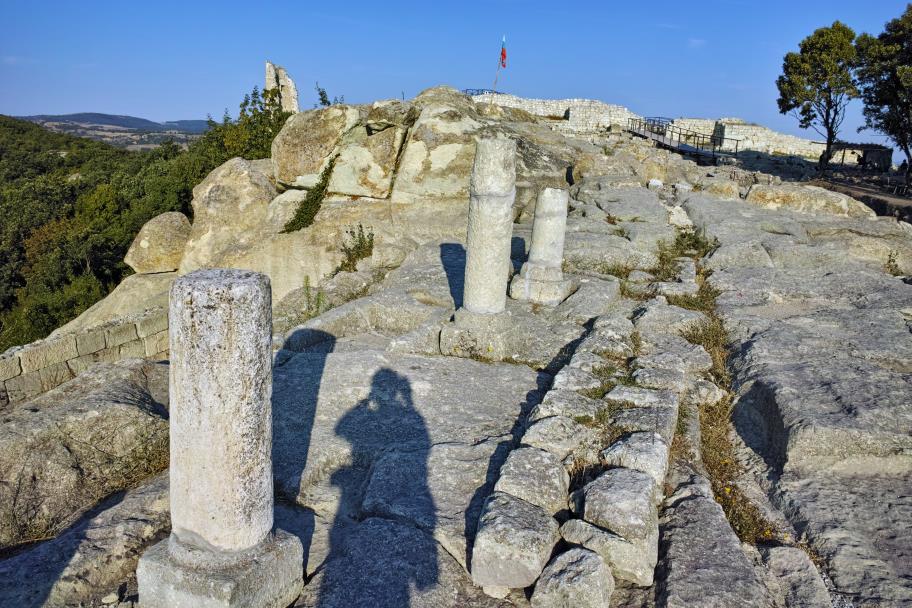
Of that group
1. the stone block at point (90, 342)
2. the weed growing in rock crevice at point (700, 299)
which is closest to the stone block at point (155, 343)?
the stone block at point (90, 342)

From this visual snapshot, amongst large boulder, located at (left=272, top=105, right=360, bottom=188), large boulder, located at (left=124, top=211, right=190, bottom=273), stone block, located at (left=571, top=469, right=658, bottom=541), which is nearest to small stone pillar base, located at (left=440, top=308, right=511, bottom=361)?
stone block, located at (left=571, top=469, right=658, bottom=541)

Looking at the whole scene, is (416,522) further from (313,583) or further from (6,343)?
(6,343)

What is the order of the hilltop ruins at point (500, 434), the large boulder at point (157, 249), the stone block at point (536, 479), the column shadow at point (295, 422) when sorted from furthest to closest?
1. the large boulder at point (157, 249)
2. the column shadow at point (295, 422)
3. the stone block at point (536, 479)
4. the hilltop ruins at point (500, 434)

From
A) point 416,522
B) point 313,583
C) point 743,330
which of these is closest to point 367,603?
point 313,583

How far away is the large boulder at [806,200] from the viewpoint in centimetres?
1260

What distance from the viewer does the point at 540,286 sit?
790 centimetres

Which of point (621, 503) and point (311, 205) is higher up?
point (311, 205)

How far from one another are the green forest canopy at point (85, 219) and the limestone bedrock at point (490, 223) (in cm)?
1287

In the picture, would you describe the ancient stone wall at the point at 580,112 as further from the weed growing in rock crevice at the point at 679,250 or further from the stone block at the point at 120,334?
the stone block at the point at 120,334

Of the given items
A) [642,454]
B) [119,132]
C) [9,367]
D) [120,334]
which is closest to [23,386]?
[9,367]

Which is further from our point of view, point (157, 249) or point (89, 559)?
point (157, 249)

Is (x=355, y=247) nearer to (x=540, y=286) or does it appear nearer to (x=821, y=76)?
(x=540, y=286)

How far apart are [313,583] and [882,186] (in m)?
28.1

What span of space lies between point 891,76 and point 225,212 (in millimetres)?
25467
